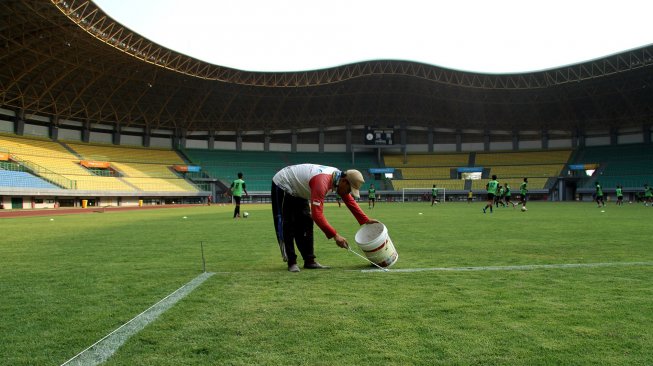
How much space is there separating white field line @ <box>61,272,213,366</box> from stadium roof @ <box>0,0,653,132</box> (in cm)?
3558

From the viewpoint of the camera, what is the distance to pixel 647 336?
332cm

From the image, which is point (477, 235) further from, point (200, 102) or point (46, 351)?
point (200, 102)

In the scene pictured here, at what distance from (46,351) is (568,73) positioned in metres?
60.2

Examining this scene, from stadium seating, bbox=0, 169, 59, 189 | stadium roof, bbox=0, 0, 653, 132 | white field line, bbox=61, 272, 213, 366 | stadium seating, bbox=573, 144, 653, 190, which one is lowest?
white field line, bbox=61, 272, 213, 366

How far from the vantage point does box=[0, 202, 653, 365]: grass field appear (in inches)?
121

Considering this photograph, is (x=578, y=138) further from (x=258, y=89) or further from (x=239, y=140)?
(x=239, y=140)

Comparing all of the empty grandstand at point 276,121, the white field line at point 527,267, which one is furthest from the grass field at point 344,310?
the empty grandstand at point 276,121

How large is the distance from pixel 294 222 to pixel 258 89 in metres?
55.3

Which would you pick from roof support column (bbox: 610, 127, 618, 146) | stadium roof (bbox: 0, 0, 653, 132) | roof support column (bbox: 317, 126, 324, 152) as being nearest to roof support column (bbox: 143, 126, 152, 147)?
stadium roof (bbox: 0, 0, 653, 132)

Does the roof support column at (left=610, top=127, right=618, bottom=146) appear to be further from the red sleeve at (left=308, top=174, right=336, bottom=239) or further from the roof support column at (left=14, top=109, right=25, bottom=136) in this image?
the roof support column at (left=14, top=109, right=25, bottom=136)

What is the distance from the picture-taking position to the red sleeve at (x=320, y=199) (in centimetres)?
580

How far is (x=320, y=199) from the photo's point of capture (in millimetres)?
5895

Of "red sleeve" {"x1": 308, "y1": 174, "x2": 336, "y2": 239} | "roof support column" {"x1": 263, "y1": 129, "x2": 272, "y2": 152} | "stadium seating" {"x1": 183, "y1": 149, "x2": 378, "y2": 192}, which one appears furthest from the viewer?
"roof support column" {"x1": 263, "y1": 129, "x2": 272, "y2": 152}

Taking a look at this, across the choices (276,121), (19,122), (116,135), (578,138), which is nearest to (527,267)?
(19,122)
